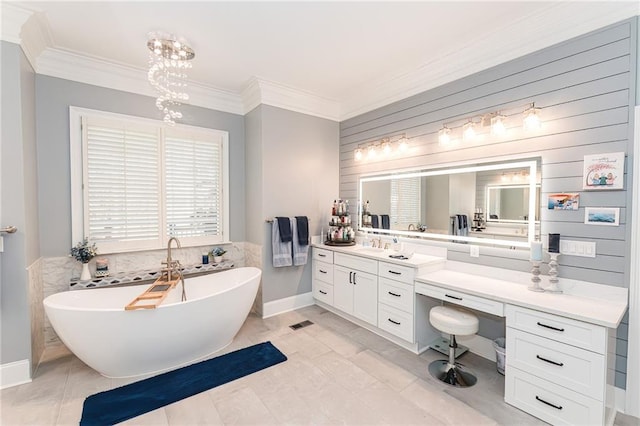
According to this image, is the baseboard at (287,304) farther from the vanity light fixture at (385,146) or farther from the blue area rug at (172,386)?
the vanity light fixture at (385,146)

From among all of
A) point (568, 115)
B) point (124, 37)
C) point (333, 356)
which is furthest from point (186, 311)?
point (568, 115)

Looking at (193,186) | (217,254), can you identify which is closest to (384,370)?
(217,254)

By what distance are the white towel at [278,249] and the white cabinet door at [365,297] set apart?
0.97 m

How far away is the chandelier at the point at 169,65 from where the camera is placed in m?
2.67

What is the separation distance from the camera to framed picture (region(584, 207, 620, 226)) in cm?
201

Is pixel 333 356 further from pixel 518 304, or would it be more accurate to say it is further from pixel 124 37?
pixel 124 37

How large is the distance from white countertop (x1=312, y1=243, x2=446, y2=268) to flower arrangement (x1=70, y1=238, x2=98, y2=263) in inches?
103

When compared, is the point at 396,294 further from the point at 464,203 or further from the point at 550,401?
the point at 550,401

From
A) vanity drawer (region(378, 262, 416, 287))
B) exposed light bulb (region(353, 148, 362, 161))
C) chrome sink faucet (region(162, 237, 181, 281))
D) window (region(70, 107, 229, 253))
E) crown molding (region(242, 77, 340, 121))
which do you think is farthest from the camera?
exposed light bulb (region(353, 148, 362, 161))

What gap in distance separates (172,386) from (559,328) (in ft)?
9.59

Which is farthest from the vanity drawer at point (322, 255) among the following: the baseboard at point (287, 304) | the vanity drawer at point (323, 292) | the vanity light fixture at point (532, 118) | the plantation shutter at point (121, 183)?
the vanity light fixture at point (532, 118)

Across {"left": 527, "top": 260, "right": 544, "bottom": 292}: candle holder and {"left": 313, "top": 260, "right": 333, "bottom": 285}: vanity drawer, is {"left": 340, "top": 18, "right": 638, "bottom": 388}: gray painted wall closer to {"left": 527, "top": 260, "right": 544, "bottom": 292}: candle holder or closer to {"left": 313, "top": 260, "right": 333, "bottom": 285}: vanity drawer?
{"left": 527, "top": 260, "right": 544, "bottom": 292}: candle holder

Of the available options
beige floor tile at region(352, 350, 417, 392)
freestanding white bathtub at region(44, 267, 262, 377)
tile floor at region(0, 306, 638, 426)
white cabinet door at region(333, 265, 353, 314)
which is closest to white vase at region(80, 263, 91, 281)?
freestanding white bathtub at region(44, 267, 262, 377)

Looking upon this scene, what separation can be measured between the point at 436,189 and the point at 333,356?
6.90ft
